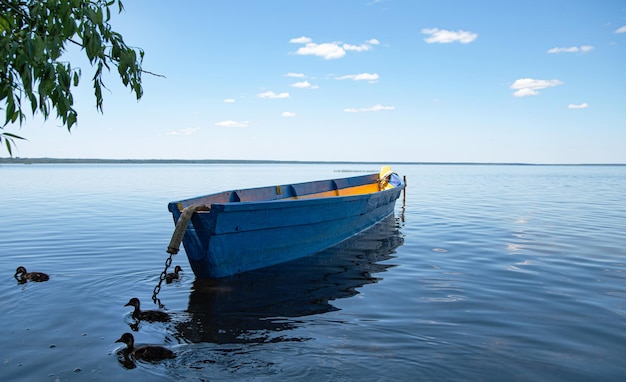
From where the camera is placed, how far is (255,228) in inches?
367

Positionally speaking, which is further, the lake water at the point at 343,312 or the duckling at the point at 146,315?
the duckling at the point at 146,315

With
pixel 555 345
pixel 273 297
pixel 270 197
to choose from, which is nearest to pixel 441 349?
pixel 555 345

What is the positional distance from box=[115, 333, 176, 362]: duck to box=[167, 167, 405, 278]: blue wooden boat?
221 centimetres

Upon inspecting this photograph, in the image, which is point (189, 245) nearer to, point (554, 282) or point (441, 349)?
point (441, 349)

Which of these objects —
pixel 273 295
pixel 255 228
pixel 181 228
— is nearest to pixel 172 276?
pixel 181 228

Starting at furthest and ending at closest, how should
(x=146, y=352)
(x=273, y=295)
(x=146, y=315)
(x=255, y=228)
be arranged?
1. (x=255, y=228)
2. (x=273, y=295)
3. (x=146, y=315)
4. (x=146, y=352)

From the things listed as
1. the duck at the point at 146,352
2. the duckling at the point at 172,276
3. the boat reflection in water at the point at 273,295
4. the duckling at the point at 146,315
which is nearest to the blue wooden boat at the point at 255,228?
the boat reflection in water at the point at 273,295

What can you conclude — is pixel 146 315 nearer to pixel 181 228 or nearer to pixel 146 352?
pixel 146 352

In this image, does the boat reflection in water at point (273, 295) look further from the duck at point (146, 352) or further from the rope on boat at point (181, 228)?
the rope on boat at point (181, 228)

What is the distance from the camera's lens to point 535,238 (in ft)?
46.9

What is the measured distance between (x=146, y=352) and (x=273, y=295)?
317 cm

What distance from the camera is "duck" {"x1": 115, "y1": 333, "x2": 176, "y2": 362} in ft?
17.5

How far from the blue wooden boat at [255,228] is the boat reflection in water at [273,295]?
0.99ft

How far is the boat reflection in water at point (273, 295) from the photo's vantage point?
647cm
